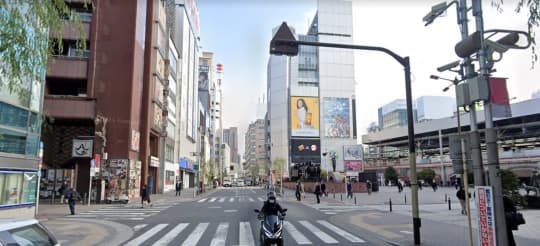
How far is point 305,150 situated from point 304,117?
28.2 feet

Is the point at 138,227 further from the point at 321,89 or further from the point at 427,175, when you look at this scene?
the point at 321,89

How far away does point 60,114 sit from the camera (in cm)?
2942

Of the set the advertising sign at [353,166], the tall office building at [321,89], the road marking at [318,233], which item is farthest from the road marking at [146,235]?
the tall office building at [321,89]

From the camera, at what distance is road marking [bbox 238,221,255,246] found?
36.1 ft

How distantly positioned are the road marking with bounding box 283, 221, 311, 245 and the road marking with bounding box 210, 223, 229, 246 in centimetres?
229

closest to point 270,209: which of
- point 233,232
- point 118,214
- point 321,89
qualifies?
point 233,232

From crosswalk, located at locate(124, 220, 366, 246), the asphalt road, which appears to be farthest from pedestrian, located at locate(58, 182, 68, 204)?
crosswalk, located at locate(124, 220, 366, 246)

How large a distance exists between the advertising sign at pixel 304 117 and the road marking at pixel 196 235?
75572 mm

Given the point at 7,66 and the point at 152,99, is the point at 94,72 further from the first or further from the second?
the point at 7,66

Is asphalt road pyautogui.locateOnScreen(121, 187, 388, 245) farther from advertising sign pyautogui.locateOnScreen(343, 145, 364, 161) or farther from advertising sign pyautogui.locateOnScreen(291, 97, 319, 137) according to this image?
advertising sign pyautogui.locateOnScreen(291, 97, 319, 137)

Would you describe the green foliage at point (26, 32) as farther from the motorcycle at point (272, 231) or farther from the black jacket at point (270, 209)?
the motorcycle at point (272, 231)

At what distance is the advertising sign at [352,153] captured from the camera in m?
41.7

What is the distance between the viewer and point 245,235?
484 inches

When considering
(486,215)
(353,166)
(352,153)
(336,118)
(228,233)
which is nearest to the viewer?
(486,215)
